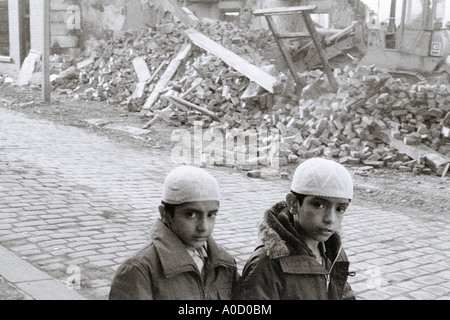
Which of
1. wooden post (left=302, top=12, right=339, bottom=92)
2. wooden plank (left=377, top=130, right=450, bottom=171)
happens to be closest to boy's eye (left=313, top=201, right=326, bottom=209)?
wooden plank (left=377, top=130, right=450, bottom=171)

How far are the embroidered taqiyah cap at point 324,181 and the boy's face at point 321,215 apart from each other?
0.04 metres

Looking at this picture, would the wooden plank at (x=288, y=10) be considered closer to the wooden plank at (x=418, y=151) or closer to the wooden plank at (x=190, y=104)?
the wooden plank at (x=190, y=104)

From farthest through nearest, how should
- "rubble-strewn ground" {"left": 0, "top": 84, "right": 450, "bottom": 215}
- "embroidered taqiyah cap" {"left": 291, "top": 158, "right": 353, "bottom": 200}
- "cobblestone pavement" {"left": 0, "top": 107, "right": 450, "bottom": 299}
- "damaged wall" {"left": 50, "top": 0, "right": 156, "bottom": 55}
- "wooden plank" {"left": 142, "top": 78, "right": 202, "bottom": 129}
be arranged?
"damaged wall" {"left": 50, "top": 0, "right": 156, "bottom": 55}, "wooden plank" {"left": 142, "top": 78, "right": 202, "bottom": 129}, "rubble-strewn ground" {"left": 0, "top": 84, "right": 450, "bottom": 215}, "cobblestone pavement" {"left": 0, "top": 107, "right": 450, "bottom": 299}, "embroidered taqiyah cap" {"left": 291, "top": 158, "right": 353, "bottom": 200}

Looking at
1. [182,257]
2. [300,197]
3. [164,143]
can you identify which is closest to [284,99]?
[164,143]

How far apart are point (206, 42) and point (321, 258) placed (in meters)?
16.1

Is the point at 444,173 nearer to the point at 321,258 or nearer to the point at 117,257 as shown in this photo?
the point at 117,257

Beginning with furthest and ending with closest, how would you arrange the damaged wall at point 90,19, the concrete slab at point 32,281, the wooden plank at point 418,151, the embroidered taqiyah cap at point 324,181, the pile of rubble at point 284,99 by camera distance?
the damaged wall at point 90,19 → the pile of rubble at point 284,99 → the wooden plank at point 418,151 → the concrete slab at point 32,281 → the embroidered taqiyah cap at point 324,181

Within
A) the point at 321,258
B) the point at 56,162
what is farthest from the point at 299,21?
the point at 321,258

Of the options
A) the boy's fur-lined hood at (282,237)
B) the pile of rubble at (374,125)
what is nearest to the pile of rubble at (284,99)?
the pile of rubble at (374,125)

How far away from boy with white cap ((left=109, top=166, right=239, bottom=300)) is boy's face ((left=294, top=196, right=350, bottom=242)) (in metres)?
0.41

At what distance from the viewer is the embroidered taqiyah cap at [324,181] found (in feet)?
8.38

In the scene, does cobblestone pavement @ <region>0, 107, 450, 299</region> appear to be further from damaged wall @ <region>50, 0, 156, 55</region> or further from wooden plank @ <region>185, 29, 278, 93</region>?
damaged wall @ <region>50, 0, 156, 55</region>

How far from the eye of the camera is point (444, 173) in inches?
427

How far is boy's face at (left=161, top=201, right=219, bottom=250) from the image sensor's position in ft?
8.10
